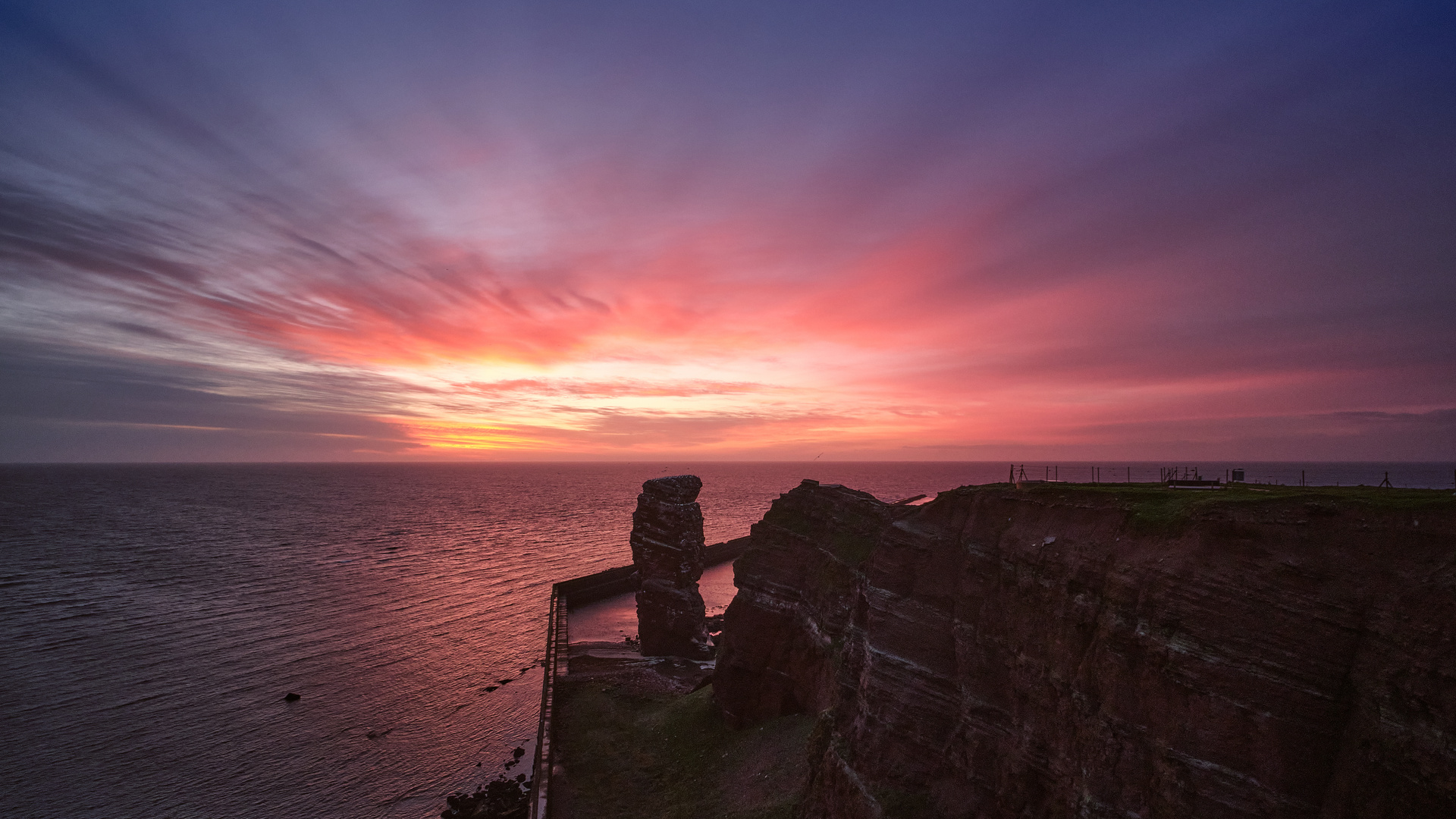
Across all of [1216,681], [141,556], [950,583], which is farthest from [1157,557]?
[141,556]

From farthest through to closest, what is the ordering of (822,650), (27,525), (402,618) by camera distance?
(27,525) → (402,618) → (822,650)

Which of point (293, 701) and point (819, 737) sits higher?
point (819, 737)

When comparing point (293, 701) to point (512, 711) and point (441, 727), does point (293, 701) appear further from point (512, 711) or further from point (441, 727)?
point (512, 711)

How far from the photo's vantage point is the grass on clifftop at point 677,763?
25203 mm

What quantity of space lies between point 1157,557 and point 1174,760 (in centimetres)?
425

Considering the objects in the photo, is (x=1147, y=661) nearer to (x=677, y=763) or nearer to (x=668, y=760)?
(x=677, y=763)

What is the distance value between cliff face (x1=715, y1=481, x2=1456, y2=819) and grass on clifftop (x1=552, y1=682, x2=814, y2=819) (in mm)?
4287

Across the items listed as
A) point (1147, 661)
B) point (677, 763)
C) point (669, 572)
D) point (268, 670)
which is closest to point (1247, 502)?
point (1147, 661)

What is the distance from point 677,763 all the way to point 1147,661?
78.1 ft

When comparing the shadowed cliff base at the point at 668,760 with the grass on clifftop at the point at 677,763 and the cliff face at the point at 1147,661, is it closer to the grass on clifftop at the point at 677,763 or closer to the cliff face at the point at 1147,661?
the grass on clifftop at the point at 677,763

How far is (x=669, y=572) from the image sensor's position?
1913 inches

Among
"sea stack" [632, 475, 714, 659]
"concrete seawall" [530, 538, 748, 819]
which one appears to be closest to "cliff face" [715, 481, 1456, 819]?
"concrete seawall" [530, 538, 748, 819]

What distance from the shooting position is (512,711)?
4006 centimetres

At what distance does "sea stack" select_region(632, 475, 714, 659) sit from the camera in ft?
157
